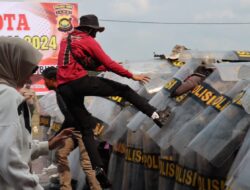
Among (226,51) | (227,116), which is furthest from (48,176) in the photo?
(227,116)

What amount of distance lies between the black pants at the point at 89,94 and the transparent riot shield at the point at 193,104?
0.85ft

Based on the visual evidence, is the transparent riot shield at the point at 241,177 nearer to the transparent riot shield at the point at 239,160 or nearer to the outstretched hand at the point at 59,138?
the transparent riot shield at the point at 239,160

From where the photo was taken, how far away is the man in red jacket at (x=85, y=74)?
623cm

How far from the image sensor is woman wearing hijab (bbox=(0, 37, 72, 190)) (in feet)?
9.43

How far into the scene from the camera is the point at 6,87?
9.78 ft

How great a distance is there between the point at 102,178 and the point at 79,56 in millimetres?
1349

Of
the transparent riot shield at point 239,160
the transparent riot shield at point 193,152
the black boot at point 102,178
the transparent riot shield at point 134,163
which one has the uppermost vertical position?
the transparent riot shield at point 239,160

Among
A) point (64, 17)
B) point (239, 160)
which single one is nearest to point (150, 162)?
point (239, 160)

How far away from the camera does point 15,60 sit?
3.01 m

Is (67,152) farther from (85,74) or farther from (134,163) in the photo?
(85,74)

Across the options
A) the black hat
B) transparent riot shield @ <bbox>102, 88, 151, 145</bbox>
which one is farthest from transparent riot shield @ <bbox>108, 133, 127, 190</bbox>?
→ the black hat

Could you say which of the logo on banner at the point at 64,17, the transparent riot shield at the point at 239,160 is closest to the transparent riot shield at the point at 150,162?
the transparent riot shield at the point at 239,160

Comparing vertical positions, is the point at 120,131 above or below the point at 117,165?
above

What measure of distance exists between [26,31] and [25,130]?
25248 millimetres
